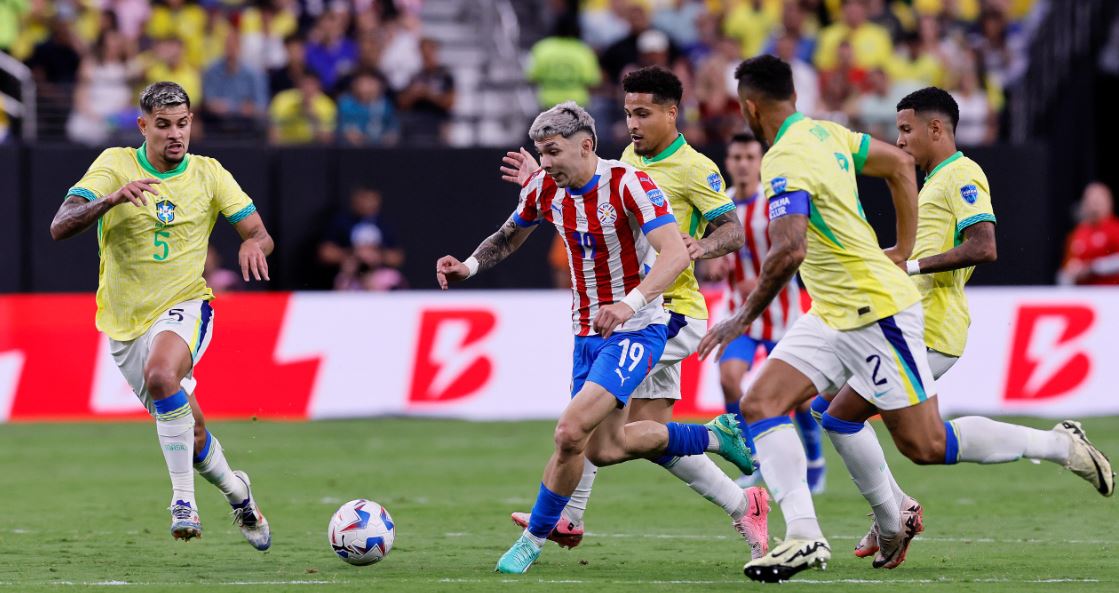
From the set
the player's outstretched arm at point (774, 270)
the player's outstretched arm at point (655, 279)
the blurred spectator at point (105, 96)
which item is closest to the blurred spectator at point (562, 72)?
the blurred spectator at point (105, 96)

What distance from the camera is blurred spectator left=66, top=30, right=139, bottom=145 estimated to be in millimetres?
19125

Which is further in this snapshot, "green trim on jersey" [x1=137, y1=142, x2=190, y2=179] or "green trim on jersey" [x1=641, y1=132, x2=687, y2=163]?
"green trim on jersey" [x1=137, y1=142, x2=190, y2=179]

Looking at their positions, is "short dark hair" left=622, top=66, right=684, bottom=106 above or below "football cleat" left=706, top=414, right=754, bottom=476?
above

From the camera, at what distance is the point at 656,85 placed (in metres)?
9.12

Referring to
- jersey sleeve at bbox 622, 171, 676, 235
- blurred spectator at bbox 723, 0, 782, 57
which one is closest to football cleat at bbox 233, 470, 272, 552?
jersey sleeve at bbox 622, 171, 676, 235

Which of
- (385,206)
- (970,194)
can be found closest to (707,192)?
(970,194)

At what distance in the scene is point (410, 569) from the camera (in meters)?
8.52

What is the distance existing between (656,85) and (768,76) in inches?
50.1

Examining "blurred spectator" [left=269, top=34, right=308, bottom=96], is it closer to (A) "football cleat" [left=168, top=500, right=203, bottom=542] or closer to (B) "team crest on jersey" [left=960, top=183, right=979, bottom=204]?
(A) "football cleat" [left=168, top=500, right=203, bottom=542]

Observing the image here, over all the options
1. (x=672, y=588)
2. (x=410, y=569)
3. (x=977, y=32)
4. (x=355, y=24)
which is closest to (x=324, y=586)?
(x=410, y=569)

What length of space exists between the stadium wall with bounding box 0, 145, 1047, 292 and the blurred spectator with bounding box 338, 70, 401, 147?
212 mm

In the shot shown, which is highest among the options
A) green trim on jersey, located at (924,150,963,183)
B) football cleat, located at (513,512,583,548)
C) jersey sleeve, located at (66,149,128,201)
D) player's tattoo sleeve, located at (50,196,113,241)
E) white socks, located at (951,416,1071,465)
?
green trim on jersey, located at (924,150,963,183)

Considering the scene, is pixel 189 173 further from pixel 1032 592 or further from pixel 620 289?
A: pixel 1032 592

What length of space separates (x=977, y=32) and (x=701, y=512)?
13.2 metres
